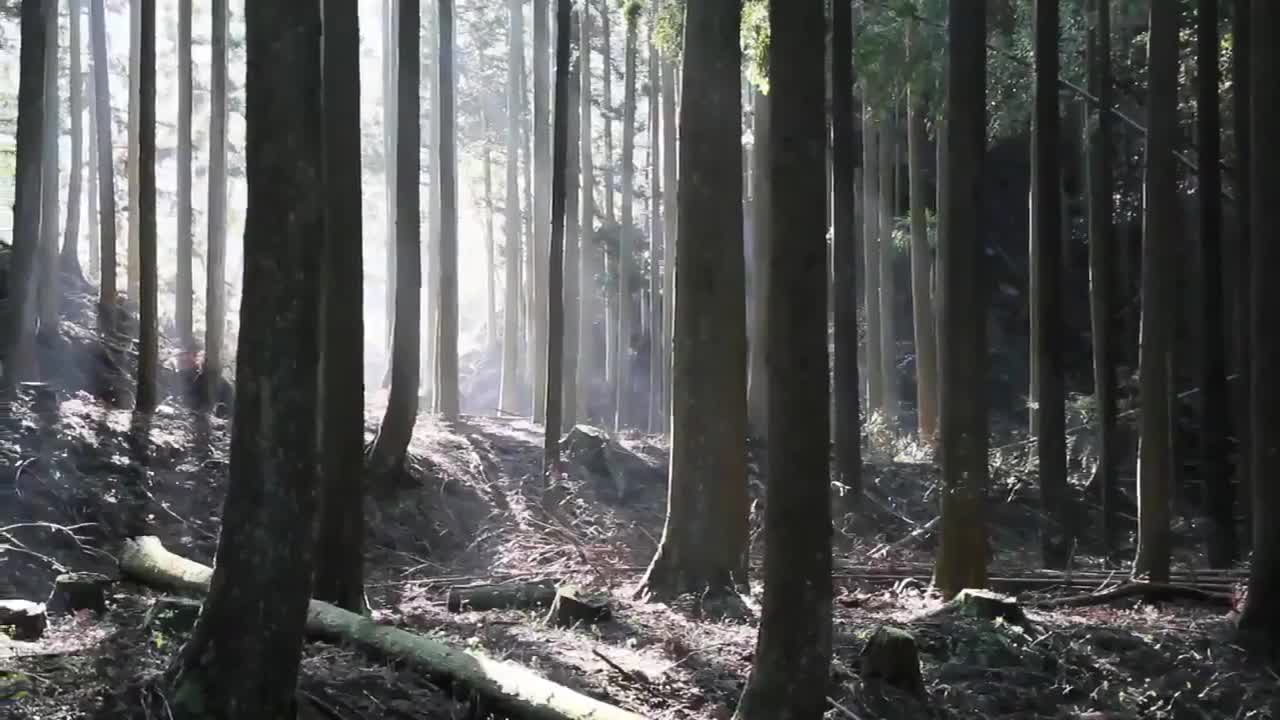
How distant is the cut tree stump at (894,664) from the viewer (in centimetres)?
808

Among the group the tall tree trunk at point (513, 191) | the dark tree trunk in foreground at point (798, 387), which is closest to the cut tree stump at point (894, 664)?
the dark tree trunk in foreground at point (798, 387)

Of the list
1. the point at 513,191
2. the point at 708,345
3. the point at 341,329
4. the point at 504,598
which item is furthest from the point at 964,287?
the point at 513,191

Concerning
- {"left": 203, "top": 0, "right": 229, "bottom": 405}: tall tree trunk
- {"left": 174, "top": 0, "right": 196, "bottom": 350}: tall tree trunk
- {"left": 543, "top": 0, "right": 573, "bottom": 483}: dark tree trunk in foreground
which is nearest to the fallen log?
{"left": 543, "top": 0, "right": 573, "bottom": 483}: dark tree trunk in foreground

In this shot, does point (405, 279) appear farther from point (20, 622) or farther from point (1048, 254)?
point (20, 622)

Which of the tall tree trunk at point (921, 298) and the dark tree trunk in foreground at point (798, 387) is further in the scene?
the tall tree trunk at point (921, 298)

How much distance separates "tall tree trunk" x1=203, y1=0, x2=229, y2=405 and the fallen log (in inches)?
434

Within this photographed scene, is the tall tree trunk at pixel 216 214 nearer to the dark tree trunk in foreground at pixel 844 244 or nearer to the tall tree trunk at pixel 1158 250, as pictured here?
the dark tree trunk in foreground at pixel 844 244

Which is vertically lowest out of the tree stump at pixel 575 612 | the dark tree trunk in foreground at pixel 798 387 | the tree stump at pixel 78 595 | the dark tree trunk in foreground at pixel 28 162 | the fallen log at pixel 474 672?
the tree stump at pixel 575 612

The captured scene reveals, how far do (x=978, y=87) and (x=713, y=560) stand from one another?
17.5ft

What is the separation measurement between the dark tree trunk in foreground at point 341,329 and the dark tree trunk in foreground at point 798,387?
3.78 metres

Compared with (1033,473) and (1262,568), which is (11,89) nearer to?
(1033,473)

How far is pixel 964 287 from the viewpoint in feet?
35.8

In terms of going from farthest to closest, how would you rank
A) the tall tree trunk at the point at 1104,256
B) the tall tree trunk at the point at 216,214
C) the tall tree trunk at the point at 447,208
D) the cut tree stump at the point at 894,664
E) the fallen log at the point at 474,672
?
1. the tall tree trunk at the point at 447,208
2. the tall tree trunk at the point at 216,214
3. the tall tree trunk at the point at 1104,256
4. the cut tree stump at the point at 894,664
5. the fallen log at the point at 474,672

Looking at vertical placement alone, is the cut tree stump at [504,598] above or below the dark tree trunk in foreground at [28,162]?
below
